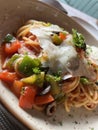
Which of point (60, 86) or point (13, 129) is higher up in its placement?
point (60, 86)

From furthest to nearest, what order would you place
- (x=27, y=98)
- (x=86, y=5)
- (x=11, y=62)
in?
(x=86, y=5) → (x=11, y=62) → (x=27, y=98)

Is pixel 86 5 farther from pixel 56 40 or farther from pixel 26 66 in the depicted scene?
pixel 26 66

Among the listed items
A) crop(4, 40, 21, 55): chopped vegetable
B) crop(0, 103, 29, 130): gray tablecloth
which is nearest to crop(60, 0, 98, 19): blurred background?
crop(4, 40, 21, 55): chopped vegetable

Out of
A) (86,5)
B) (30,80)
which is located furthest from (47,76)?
(86,5)

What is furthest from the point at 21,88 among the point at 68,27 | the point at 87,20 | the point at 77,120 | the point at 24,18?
the point at 87,20

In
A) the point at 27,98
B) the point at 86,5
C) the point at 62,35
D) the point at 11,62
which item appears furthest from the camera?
the point at 86,5

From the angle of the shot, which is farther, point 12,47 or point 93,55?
point 93,55

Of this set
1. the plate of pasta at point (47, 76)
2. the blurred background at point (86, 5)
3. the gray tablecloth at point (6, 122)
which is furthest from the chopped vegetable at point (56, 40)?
the blurred background at point (86, 5)

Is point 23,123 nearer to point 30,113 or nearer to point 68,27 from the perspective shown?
point 30,113
